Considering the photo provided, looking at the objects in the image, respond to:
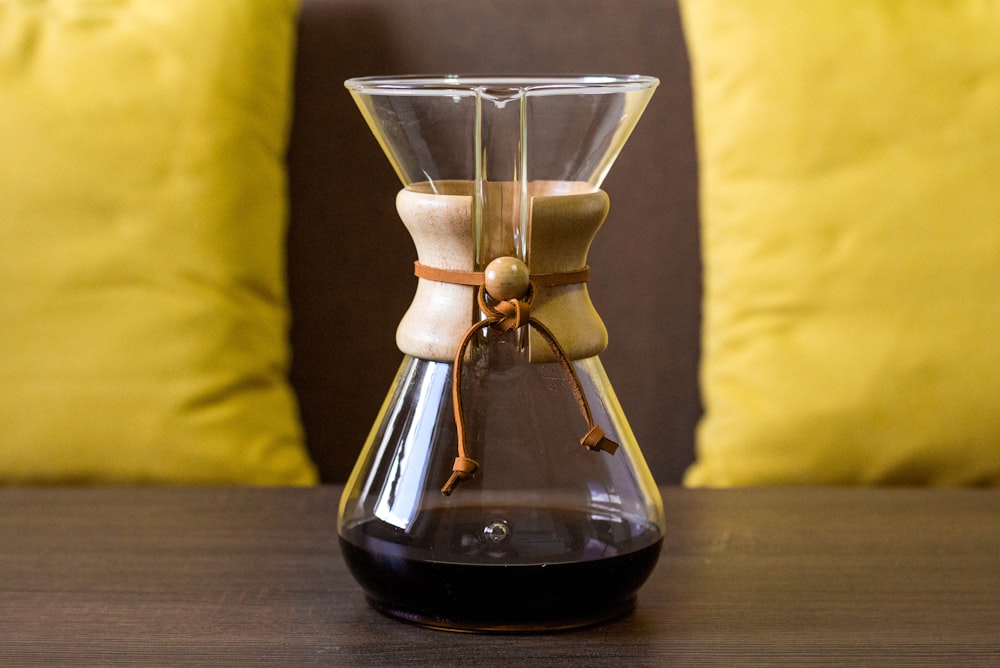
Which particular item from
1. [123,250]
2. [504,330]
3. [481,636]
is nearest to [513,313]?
[504,330]

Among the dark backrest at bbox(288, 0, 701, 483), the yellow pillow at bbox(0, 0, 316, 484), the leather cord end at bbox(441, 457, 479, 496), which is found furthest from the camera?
the dark backrest at bbox(288, 0, 701, 483)

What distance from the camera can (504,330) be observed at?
48cm

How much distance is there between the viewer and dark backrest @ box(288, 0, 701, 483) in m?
1.12

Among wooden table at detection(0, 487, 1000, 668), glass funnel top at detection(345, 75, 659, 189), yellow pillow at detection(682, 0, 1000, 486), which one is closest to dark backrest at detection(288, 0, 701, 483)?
yellow pillow at detection(682, 0, 1000, 486)

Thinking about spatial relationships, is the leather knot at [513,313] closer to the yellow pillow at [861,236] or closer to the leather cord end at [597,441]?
the leather cord end at [597,441]

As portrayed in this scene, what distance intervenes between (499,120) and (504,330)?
91 mm

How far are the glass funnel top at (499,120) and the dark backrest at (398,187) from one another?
0.61 m

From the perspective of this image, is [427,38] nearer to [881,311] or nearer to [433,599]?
[881,311]

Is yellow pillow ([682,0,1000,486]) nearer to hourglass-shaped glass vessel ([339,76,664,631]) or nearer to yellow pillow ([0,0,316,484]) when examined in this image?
yellow pillow ([0,0,316,484])

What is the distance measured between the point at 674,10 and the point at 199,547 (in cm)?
75

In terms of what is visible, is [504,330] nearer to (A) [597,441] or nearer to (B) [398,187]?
(A) [597,441]

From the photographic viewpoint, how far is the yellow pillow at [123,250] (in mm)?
1001

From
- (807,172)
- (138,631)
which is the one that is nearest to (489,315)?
(138,631)

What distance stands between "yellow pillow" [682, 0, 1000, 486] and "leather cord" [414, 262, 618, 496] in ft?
1.94
